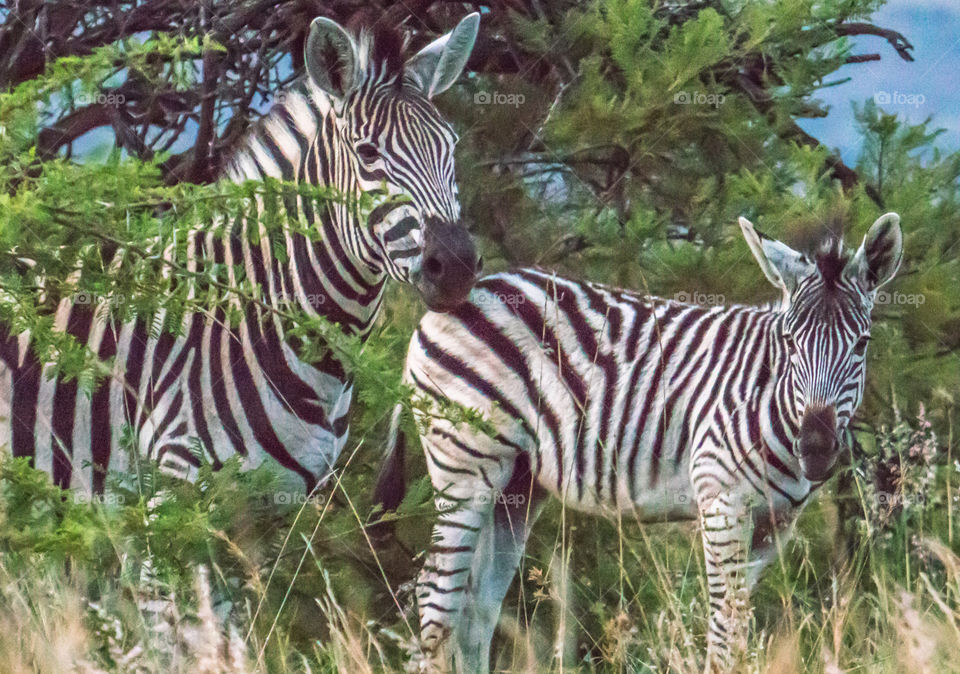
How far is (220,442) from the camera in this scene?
3.69m

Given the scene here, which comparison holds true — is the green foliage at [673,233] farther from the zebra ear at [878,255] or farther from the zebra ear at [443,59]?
the zebra ear at [443,59]

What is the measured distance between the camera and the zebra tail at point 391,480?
Result: 4.80 meters

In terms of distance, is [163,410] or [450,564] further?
[450,564]

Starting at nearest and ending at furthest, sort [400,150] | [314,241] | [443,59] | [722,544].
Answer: [314,241], [400,150], [722,544], [443,59]

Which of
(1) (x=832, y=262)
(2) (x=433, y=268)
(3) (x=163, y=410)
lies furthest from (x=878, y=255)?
(3) (x=163, y=410)

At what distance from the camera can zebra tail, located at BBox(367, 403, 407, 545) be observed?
15.8 ft

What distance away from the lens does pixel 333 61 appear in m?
→ 4.16

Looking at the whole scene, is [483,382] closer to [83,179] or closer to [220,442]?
[220,442]

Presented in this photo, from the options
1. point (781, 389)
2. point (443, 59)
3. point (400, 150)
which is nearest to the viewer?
point (400, 150)

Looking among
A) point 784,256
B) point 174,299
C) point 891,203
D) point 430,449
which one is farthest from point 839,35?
point 174,299

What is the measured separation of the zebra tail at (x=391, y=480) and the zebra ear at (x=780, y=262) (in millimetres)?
1682

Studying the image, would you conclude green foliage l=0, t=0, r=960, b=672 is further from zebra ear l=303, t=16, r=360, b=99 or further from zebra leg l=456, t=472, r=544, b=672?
Answer: zebra ear l=303, t=16, r=360, b=99

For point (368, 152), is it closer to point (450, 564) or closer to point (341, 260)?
point (341, 260)

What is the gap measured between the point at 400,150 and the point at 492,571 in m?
1.86
